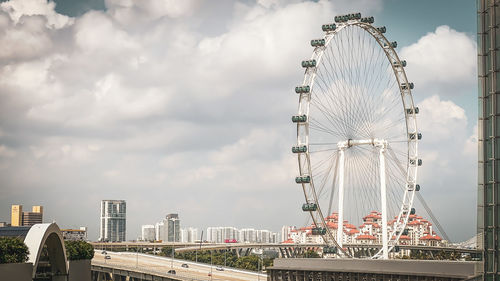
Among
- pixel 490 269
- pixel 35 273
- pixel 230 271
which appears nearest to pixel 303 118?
pixel 35 273

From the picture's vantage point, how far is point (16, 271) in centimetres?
3894

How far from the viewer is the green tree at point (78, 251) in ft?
181

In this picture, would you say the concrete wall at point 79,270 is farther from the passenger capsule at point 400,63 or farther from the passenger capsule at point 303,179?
the passenger capsule at point 400,63

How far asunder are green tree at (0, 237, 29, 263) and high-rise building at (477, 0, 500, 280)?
26.4 m

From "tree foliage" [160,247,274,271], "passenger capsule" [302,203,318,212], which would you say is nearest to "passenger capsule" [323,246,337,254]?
"passenger capsule" [302,203,318,212]

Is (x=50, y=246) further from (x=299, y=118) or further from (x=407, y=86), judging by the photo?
(x=407, y=86)

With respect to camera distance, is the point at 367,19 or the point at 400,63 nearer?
the point at 367,19

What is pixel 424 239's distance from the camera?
18412cm

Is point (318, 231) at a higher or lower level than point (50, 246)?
higher

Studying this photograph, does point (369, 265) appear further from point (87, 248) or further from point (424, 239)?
point (424, 239)

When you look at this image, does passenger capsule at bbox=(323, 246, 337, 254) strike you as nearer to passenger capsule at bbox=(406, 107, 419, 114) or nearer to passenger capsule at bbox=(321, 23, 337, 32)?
passenger capsule at bbox=(321, 23, 337, 32)

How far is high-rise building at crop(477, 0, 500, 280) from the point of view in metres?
30.8

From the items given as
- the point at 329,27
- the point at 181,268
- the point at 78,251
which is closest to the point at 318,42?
the point at 329,27

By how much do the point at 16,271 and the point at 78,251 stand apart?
715 inches
